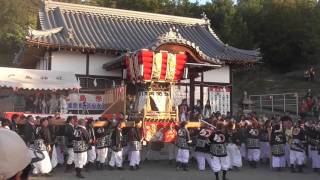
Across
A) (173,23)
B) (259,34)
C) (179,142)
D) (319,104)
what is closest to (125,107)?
(179,142)

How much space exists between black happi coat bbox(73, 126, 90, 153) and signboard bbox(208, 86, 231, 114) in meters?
8.74

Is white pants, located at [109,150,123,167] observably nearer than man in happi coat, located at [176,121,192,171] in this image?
Yes

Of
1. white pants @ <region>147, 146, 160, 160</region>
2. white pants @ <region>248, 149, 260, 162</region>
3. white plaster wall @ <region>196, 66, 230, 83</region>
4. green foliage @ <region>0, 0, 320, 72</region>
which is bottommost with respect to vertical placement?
white pants @ <region>147, 146, 160, 160</region>

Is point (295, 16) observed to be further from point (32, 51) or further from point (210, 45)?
point (32, 51)

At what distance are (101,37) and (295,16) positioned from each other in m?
25.5

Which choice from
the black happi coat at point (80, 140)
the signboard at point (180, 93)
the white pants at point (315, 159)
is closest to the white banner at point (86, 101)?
the signboard at point (180, 93)

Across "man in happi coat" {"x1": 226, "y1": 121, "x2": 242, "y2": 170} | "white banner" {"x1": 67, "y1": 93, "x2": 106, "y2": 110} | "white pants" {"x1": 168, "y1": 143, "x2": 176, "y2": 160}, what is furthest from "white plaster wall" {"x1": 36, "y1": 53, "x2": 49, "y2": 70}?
"man in happi coat" {"x1": 226, "y1": 121, "x2": 242, "y2": 170}

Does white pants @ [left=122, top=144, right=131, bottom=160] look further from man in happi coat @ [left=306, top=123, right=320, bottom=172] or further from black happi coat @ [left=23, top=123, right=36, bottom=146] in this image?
man in happi coat @ [left=306, top=123, right=320, bottom=172]

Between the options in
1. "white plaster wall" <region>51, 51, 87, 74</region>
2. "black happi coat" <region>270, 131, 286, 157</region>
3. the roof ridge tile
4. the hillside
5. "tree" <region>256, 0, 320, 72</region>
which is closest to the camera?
"black happi coat" <region>270, 131, 286, 157</region>

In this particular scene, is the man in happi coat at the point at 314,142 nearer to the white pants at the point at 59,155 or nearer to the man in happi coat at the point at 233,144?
the man in happi coat at the point at 233,144

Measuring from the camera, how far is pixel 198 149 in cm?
1359

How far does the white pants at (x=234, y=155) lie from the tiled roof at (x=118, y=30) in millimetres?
4108

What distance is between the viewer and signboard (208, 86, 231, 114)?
66.6 feet

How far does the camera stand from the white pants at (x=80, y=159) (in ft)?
40.4
